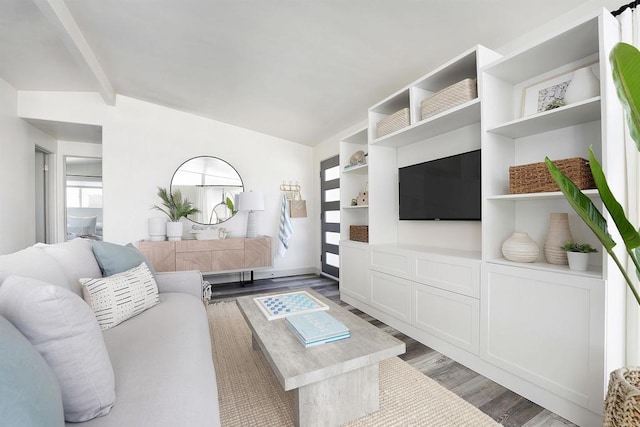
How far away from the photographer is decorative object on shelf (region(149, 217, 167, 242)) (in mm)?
3721

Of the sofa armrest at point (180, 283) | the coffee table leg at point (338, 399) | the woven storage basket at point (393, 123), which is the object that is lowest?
the coffee table leg at point (338, 399)

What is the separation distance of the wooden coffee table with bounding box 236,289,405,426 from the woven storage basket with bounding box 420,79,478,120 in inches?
66.9

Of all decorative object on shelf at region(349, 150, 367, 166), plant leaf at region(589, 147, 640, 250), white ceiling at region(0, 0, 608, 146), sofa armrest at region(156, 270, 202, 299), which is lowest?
sofa armrest at region(156, 270, 202, 299)

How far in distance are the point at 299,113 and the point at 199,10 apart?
1.70 meters

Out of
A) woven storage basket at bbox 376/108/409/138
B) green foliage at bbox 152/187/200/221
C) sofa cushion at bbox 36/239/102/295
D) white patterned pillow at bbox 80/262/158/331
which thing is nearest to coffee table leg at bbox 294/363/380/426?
white patterned pillow at bbox 80/262/158/331

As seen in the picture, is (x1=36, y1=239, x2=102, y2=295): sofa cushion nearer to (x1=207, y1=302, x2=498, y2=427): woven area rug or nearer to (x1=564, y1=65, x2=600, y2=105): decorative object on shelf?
(x1=207, y1=302, x2=498, y2=427): woven area rug

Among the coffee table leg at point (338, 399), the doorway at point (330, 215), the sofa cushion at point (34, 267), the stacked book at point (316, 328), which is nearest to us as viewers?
the sofa cushion at point (34, 267)

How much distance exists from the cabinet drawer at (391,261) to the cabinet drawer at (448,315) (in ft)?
0.58

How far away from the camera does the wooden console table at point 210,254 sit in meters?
3.55

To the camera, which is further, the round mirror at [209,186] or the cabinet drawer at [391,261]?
the round mirror at [209,186]

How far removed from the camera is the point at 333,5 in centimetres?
185

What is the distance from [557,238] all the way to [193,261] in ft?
12.1

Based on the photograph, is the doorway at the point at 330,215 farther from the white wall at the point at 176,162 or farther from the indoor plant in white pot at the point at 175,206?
the indoor plant in white pot at the point at 175,206

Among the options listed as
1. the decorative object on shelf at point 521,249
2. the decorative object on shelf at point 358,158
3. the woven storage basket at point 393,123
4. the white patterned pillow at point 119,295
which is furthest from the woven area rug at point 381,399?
the decorative object on shelf at point 358,158
